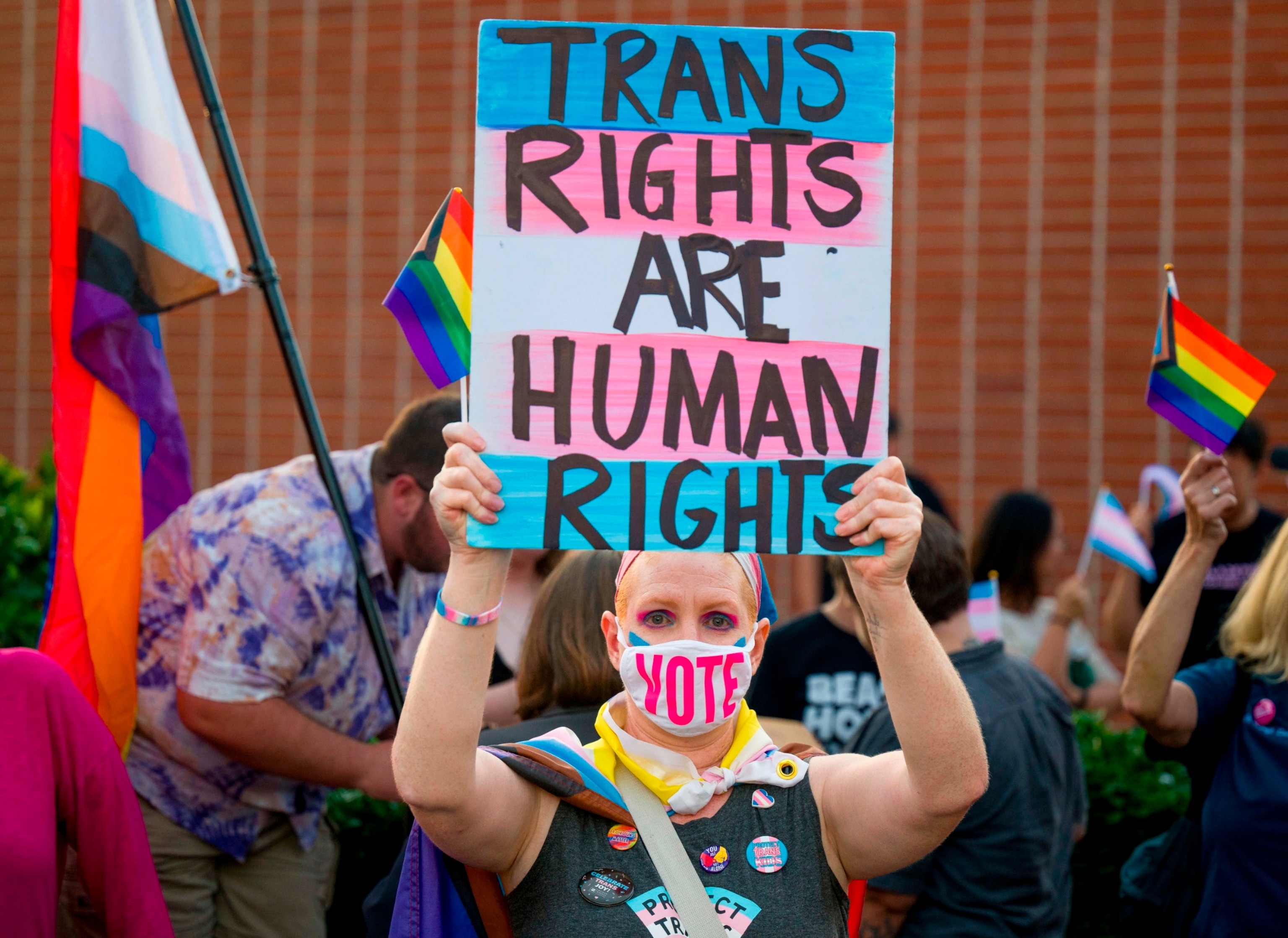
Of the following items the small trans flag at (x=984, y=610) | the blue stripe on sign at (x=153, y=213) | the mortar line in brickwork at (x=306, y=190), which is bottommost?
the small trans flag at (x=984, y=610)

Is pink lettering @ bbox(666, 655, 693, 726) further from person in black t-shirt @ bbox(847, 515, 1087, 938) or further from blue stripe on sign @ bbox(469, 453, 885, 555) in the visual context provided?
person in black t-shirt @ bbox(847, 515, 1087, 938)

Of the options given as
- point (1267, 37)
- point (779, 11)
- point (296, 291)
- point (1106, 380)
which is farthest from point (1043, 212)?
point (296, 291)

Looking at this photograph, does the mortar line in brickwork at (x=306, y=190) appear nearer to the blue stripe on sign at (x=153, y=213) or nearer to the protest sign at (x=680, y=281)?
the blue stripe on sign at (x=153, y=213)

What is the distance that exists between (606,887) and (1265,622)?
1903 millimetres

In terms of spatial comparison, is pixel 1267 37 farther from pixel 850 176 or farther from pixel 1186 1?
pixel 850 176

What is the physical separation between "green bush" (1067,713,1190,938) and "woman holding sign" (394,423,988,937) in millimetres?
2604

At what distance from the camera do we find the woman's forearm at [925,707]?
1.85 m

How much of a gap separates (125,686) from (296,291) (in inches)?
199

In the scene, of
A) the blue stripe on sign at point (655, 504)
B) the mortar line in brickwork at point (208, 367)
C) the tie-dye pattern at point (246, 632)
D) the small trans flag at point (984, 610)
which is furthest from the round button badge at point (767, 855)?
the mortar line in brickwork at point (208, 367)

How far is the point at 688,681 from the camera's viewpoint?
6.68 feet

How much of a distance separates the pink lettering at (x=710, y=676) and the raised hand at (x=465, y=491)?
446 millimetres

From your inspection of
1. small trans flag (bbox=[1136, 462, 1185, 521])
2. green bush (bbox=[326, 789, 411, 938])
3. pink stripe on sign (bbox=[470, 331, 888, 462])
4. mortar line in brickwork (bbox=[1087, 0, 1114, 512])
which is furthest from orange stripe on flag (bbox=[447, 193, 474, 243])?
mortar line in brickwork (bbox=[1087, 0, 1114, 512])

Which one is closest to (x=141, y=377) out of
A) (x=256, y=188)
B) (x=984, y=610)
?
(x=984, y=610)

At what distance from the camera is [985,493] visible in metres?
6.98
